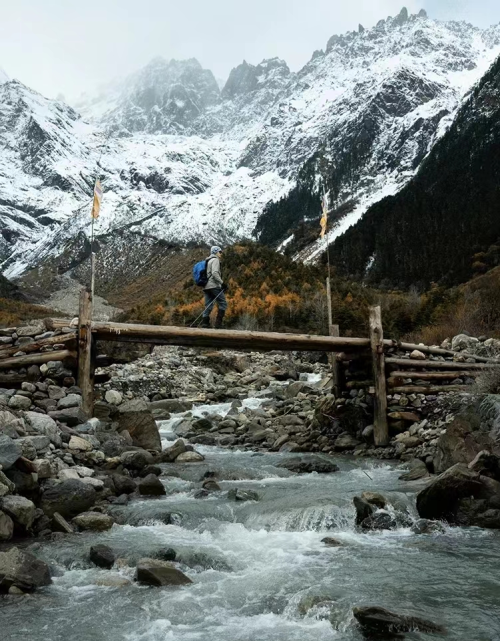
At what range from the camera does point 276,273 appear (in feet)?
143

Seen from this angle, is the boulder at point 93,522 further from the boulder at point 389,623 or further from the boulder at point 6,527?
the boulder at point 389,623

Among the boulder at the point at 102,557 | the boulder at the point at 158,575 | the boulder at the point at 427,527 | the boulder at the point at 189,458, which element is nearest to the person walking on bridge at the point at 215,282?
the boulder at the point at 189,458

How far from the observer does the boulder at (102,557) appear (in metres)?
6.28

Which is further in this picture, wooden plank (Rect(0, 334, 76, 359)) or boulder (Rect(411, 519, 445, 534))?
wooden plank (Rect(0, 334, 76, 359))

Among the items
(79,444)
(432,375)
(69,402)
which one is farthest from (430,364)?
(79,444)

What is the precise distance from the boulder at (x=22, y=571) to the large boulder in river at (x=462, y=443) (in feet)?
20.4

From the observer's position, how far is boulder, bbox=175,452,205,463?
39.4 feet

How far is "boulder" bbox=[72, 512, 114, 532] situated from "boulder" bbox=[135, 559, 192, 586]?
1.54 meters

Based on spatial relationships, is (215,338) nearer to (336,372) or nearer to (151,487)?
(336,372)

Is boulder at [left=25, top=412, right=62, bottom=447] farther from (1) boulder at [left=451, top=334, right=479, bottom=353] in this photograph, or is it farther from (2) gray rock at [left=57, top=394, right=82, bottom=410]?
(1) boulder at [left=451, top=334, right=479, bottom=353]

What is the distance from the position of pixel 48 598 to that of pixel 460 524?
4.91 meters

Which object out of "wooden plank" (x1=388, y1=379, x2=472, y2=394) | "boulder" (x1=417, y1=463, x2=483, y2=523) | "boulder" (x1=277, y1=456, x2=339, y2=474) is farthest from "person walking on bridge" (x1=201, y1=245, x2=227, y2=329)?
"boulder" (x1=417, y1=463, x2=483, y2=523)

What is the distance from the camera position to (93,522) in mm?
7449

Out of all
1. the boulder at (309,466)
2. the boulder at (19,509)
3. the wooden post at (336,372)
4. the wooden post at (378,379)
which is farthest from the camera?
the wooden post at (336,372)
